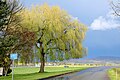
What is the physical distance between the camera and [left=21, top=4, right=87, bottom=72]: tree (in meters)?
48.3

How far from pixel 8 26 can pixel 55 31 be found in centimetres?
1339

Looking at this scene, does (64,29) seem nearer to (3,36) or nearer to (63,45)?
(63,45)

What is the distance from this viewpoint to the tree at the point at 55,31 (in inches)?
1901

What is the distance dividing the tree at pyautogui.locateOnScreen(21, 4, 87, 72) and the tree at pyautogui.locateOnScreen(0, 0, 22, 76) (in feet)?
26.2

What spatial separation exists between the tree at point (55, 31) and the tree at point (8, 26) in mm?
7991

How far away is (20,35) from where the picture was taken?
3931cm

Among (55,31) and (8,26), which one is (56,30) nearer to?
(55,31)

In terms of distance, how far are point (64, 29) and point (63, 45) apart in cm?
299

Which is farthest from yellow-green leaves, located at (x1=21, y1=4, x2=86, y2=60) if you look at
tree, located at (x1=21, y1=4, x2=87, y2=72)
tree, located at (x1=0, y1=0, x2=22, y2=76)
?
tree, located at (x1=0, y1=0, x2=22, y2=76)

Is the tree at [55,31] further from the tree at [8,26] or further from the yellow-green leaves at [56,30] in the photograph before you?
the tree at [8,26]

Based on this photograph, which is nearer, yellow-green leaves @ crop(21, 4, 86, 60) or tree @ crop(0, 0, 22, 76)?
tree @ crop(0, 0, 22, 76)

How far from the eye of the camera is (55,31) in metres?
48.7

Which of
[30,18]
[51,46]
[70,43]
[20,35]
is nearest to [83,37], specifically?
[70,43]

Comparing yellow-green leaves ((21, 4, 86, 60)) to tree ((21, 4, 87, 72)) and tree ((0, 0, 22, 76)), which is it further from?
tree ((0, 0, 22, 76))
